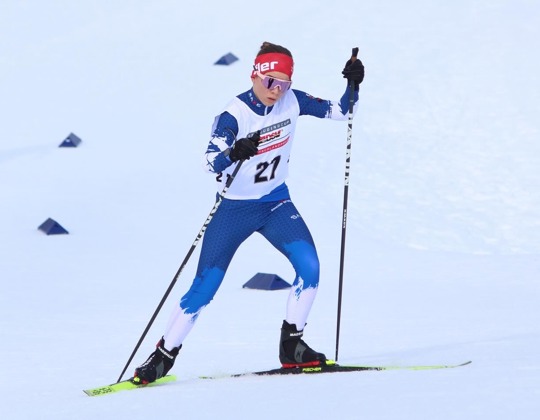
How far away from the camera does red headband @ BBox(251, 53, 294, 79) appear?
21.7 feet

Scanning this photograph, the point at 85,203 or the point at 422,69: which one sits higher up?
the point at 422,69

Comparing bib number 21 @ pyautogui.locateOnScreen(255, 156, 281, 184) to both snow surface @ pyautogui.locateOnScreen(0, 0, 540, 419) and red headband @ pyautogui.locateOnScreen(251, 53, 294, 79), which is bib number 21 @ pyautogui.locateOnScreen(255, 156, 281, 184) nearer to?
red headband @ pyautogui.locateOnScreen(251, 53, 294, 79)

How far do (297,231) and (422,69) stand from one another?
9.97 meters

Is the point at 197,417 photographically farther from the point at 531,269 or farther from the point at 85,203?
the point at 85,203

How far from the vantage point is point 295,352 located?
677 centimetres

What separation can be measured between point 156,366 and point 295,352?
815mm

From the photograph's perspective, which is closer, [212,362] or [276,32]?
[212,362]

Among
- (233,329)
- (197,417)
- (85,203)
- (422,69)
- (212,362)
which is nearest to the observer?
(197,417)

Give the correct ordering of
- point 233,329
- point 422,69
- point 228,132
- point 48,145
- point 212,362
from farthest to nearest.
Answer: point 422,69
point 48,145
point 233,329
point 212,362
point 228,132

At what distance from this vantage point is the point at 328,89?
1578 cm

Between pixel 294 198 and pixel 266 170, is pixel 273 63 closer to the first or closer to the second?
pixel 266 170

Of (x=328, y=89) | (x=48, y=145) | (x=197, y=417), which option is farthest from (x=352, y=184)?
(x=197, y=417)

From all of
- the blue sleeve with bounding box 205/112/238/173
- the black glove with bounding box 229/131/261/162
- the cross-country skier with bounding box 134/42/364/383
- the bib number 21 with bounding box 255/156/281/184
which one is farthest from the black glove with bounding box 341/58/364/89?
the black glove with bounding box 229/131/261/162

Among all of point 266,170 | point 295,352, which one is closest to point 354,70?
point 266,170
